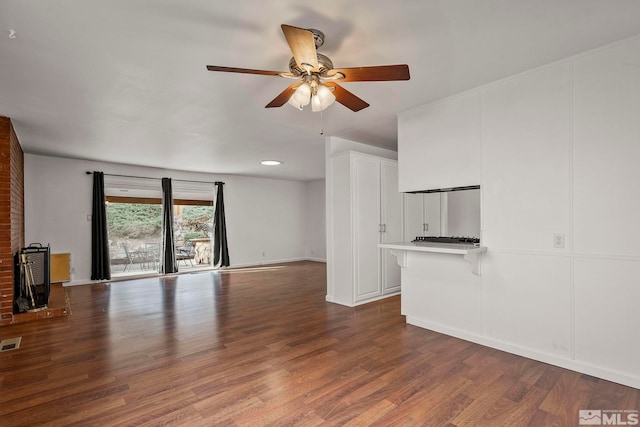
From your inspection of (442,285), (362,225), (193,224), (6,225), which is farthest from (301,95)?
(193,224)

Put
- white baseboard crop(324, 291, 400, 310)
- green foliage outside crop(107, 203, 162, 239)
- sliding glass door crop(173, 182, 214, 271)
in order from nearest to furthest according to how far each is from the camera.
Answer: white baseboard crop(324, 291, 400, 310), green foliage outside crop(107, 203, 162, 239), sliding glass door crop(173, 182, 214, 271)

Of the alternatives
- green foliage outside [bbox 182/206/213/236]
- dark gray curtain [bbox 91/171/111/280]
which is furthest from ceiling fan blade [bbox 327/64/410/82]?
green foliage outside [bbox 182/206/213/236]

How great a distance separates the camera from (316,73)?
7.32ft

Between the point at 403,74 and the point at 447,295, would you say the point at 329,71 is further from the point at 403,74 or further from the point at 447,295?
the point at 447,295

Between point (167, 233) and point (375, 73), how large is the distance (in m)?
6.83

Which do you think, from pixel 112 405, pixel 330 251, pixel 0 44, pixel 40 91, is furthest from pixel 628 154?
pixel 40 91

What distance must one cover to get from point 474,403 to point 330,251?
9.56 ft

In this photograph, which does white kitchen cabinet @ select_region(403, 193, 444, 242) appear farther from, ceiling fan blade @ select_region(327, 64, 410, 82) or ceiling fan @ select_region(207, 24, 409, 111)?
ceiling fan blade @ select_region(327, 64, 410, 82)

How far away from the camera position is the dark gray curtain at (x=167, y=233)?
7.47 meters

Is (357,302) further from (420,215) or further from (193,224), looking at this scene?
(193,224)

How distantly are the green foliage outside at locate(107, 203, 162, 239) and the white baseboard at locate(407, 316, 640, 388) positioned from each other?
6666 millimetres

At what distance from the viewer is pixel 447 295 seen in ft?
11.1

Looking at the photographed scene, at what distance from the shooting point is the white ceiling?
1.94m

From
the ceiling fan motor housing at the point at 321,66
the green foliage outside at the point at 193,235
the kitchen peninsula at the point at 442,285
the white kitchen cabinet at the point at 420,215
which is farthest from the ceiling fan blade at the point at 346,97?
the green foliage outside at the point at 193,235
